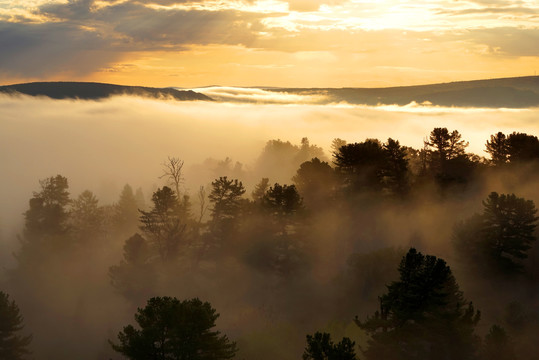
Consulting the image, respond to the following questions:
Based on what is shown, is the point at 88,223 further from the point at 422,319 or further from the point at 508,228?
the point at 422,319

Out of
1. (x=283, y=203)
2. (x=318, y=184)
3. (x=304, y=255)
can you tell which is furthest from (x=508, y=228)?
(x=318, y=184)

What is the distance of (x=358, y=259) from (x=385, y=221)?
9.96 metres

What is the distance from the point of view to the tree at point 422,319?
29672mm

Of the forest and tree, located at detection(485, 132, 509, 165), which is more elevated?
tree, located at detection(485, 132, 509, 165)

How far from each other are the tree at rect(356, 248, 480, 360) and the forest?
952 cm

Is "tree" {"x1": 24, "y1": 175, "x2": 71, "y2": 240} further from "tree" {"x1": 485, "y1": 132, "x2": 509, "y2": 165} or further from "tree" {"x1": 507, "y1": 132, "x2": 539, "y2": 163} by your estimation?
"tree" {"x1": 507, "y1": 132, "x2": 539, "y2": 163}

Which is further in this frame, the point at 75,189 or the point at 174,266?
the point at 75,189

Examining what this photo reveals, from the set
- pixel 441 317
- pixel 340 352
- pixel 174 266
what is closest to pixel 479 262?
pixel 441 317

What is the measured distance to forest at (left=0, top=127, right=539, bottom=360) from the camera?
47.0 meters

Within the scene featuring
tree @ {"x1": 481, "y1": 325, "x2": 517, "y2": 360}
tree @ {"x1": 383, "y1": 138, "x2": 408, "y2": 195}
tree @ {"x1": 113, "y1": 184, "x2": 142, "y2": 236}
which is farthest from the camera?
tree @ {"x1": 113, "y1": 184, "x2": 142, "y2": 236}

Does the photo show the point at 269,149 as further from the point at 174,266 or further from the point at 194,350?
the point at 194,350

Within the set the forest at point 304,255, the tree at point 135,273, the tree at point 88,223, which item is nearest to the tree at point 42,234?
the forest at point 304,255

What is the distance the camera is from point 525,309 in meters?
43.5

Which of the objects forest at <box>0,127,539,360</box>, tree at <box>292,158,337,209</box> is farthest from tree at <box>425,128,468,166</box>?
tree at <box>292,158,337,209</box>
